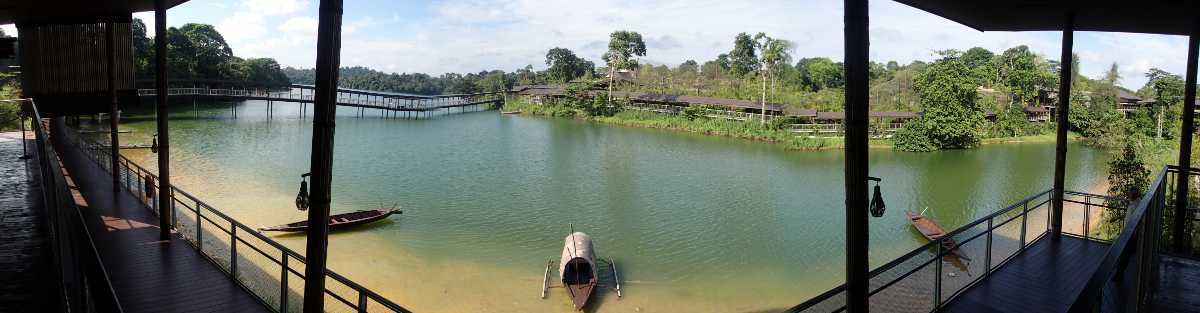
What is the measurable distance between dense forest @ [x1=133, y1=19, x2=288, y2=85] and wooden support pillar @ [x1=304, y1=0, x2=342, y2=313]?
39.5 meters

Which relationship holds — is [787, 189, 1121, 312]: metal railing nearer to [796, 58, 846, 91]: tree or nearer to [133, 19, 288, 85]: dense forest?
[796, 58, 846, 91]: tree

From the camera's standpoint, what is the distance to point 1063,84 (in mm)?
7309

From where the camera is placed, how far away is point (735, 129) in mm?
33906

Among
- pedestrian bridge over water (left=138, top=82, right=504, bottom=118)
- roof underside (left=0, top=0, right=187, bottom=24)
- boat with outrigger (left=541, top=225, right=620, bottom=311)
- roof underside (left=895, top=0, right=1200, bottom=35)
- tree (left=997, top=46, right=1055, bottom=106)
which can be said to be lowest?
boat with outrigger (left=541, top=225, right=620, bottom=311)

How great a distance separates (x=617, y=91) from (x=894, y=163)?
2589cm

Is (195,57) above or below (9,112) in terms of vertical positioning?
above

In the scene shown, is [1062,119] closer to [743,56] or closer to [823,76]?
[743,56]

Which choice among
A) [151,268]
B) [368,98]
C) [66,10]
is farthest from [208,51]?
[151,268]

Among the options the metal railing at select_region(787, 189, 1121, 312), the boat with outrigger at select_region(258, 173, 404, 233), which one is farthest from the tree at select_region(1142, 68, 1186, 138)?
the boat with outrigger at select_region(258, 173, 404, 233)

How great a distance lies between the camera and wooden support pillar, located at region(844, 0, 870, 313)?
3145 millimetres

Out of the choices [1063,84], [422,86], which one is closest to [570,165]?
[1063,84]

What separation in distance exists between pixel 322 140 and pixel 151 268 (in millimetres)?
4129

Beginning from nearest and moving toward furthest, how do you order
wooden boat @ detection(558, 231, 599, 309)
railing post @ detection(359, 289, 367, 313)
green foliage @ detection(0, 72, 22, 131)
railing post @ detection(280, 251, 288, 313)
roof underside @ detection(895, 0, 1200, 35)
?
1. railing post @ detection(359, 289, 367, 313)
2. railing post @ detection(280, 251, 288, 313)
3. roof underside @ detection(895, 0, 1200, 35)
4. wooden boat @ detection(558, 231, 599, 309)
5. green foliage @ detection(0, 72, 22, 131)

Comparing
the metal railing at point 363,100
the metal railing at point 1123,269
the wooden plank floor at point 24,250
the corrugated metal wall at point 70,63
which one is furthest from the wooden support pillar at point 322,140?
the metal railing at point 363,100
